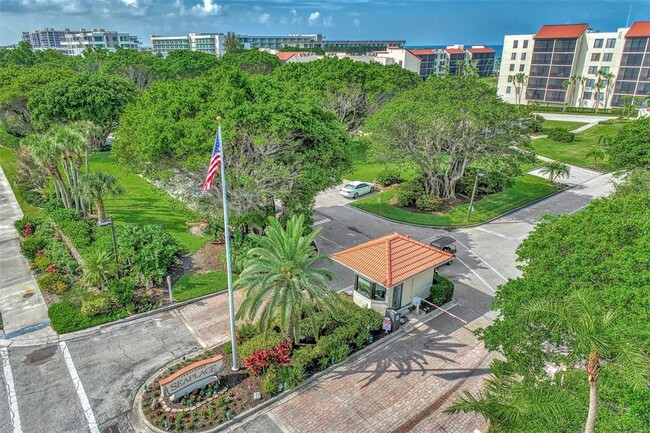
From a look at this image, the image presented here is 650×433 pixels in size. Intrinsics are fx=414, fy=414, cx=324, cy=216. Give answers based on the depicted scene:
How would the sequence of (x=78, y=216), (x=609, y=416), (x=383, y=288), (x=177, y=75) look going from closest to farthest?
(x=609, y=416) < (x=383, y=288) < (x=78, y=216) < (x=177, y=75)

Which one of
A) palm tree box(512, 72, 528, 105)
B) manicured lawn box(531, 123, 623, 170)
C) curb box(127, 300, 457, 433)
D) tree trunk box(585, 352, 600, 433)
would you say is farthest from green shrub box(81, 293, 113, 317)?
palm tree box(512, 72, 528, 105)

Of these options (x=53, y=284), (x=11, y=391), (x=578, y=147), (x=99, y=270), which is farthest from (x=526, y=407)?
(x=578, y=147)

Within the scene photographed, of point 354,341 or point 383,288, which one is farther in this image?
point 383,288

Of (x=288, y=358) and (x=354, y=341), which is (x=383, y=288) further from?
(x=288, y=358)

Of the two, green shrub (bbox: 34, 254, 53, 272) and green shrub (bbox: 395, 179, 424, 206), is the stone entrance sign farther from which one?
green shrub (bbox: 395, 179, 424, 206)

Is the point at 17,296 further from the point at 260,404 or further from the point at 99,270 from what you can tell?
the point at 260,404

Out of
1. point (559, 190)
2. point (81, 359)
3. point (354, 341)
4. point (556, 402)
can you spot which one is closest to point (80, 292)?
point (81, 359)
